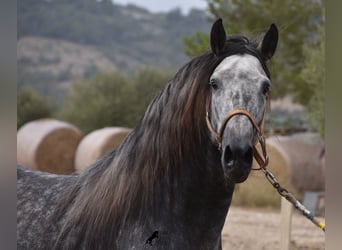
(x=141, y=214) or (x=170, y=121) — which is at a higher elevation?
(x=170, y=121)

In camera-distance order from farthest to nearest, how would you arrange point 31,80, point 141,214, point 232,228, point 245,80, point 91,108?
point 31,80 < point 91,108 < point 232,228 < point 141,214 < point 245,80

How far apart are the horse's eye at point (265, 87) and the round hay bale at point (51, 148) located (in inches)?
398

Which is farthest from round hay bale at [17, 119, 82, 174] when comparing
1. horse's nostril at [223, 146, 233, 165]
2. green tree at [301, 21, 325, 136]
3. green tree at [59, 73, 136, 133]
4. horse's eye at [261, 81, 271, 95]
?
horse's nostril at [223, 146, 233, 165]

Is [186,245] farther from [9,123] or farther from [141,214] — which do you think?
[9,123]

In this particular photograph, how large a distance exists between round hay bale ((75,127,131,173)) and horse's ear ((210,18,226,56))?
918cm

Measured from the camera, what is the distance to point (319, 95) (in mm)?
10914

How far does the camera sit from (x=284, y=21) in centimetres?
1368

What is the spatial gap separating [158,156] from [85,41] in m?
43.4

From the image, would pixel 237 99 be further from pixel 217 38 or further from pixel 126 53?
pixel 126 53

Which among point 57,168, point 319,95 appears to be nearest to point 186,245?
point 319,95

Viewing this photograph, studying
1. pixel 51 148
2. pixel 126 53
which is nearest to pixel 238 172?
pixel 51 148

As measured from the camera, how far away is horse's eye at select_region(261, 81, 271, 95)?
1.95m

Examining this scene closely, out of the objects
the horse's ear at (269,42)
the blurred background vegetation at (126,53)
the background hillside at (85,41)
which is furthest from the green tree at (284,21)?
the background hillside at (85,41)

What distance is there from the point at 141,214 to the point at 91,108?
14827 millimetres
